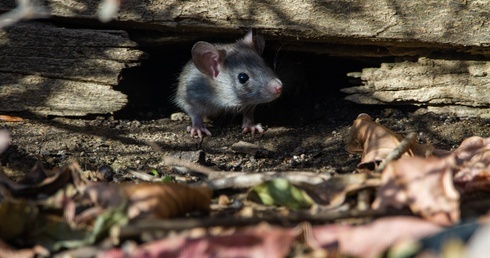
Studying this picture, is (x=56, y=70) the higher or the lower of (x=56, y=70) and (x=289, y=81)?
the higher

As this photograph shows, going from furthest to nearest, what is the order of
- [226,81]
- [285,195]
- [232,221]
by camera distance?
[226,81] → [285,195] → [232,221]

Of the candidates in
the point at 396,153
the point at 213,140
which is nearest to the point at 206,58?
the point at 213,140

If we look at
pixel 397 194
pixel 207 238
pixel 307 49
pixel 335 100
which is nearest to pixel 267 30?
pixel 307 49

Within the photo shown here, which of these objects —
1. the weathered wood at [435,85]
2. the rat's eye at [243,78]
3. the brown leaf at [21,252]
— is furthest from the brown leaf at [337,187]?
the rat's eye at [243,78]

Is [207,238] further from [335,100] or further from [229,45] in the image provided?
[229,45]

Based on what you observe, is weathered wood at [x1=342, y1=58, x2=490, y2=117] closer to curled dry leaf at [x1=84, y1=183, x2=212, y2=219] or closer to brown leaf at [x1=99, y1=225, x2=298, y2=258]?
curled dry leaf at [x1=84, y1=183, x2=212, y2=219]

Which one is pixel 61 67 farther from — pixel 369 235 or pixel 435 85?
pixel 369 235
